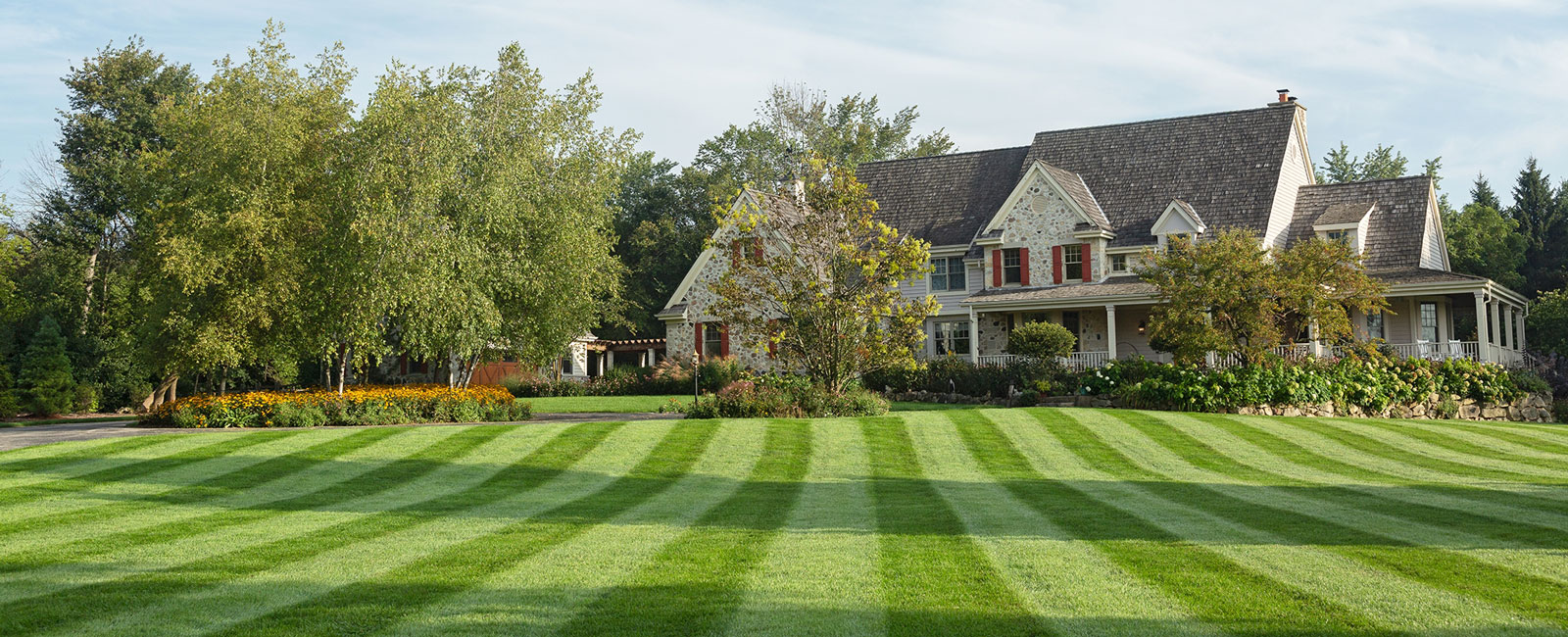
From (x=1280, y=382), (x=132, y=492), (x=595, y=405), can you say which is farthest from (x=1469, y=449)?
(x=595, y=405)

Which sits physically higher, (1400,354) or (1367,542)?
(1400,354)

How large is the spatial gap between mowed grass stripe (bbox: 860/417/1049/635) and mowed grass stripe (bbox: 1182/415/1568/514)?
5.29 metres

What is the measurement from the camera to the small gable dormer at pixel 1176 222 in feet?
99.5

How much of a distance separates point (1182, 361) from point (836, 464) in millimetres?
11791

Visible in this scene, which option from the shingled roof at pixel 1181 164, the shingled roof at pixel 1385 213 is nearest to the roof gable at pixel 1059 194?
the shingled roof at pixel 1181 164

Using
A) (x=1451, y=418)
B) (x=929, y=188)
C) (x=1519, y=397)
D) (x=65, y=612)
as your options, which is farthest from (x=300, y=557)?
(x=929, y=188)

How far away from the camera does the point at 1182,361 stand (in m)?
23.0

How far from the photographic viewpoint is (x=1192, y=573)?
6387mm

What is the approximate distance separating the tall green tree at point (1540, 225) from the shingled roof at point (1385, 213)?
13.5 metres

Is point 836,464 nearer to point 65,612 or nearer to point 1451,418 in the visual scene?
point 65,612

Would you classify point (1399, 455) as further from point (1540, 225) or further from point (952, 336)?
point (1540, 225)

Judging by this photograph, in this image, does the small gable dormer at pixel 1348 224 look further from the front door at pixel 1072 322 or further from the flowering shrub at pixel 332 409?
the flowering shrub at pixel 332 409

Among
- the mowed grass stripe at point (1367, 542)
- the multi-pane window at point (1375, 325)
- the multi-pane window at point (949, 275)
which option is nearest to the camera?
the mowed grass stripe at point (1367, 542)

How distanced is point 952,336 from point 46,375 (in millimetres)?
27297
